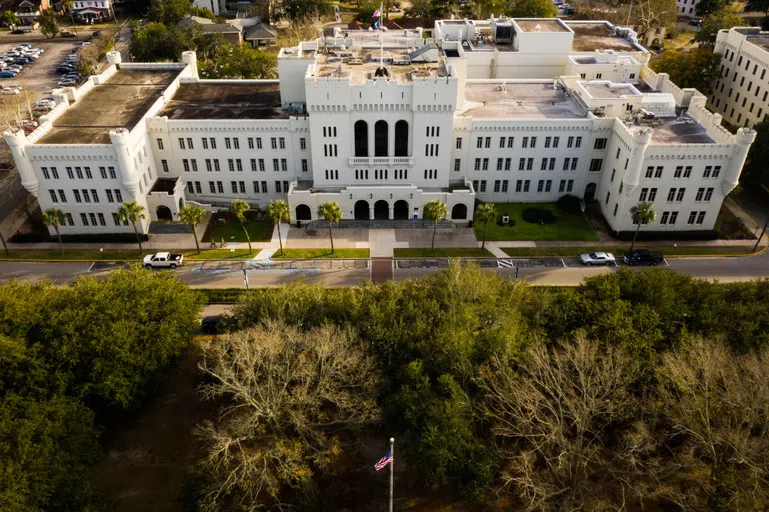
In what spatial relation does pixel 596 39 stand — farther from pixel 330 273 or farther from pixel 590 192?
pixel 330 273

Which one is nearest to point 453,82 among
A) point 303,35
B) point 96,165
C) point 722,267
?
point 722,267

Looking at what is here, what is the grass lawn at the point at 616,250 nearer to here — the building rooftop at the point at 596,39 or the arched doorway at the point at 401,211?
the arched doorway at the point at 401,211

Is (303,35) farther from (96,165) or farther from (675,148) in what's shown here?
(675,148)

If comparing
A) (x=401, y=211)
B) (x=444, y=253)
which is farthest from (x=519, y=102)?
(x=444, y=253)

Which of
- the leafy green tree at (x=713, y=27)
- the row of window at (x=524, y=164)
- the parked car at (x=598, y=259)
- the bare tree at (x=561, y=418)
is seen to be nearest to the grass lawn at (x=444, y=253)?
the parked car at (x=598, y=259)

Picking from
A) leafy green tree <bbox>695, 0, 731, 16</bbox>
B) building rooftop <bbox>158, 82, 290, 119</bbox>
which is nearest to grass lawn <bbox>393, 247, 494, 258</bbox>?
building rooftop <bbox>158, 82, 290, 119</bbox>
